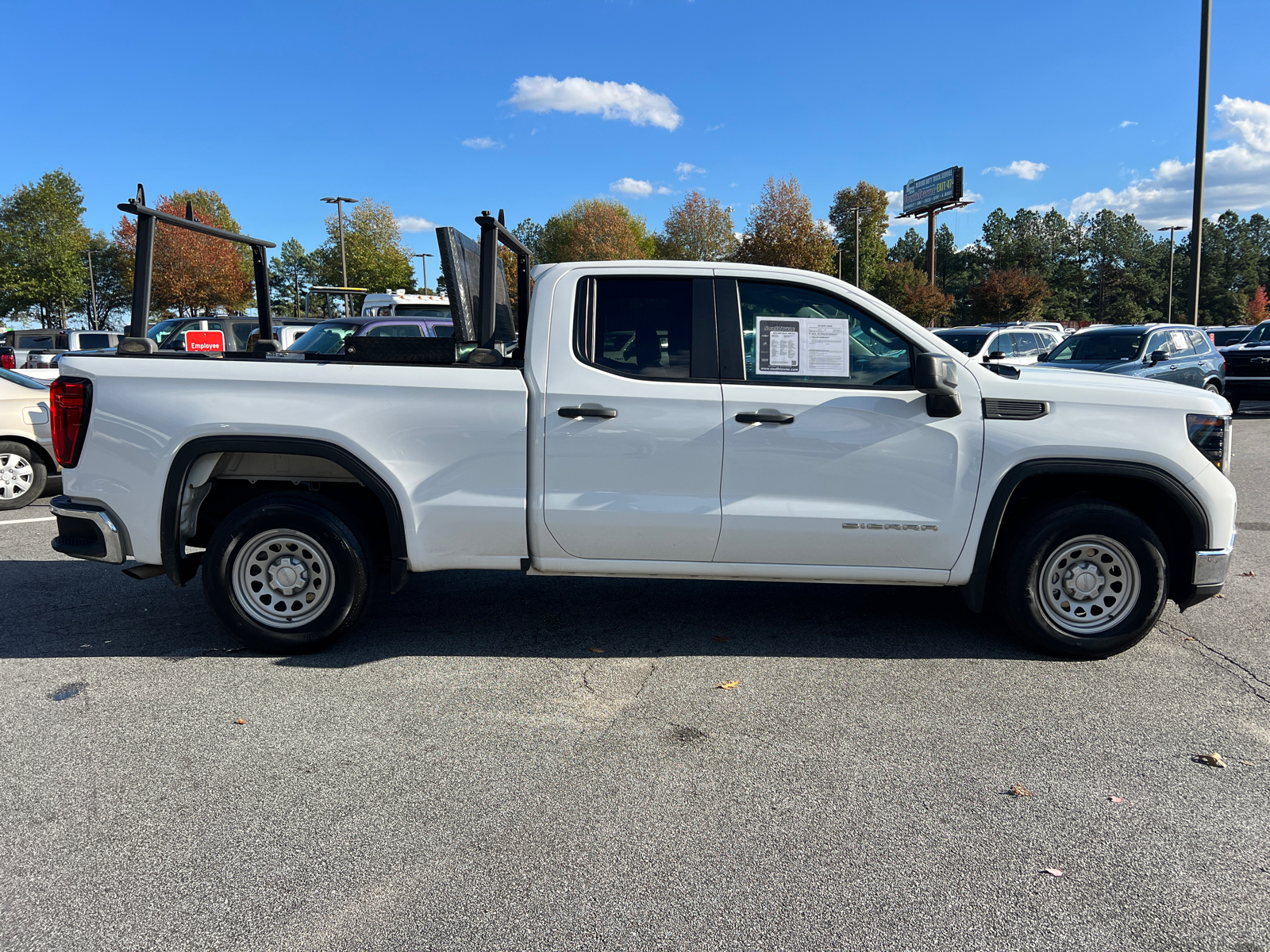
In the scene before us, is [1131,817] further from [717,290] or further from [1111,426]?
[717,290]

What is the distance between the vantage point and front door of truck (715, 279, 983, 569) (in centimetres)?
435

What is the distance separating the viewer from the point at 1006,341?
17.2m

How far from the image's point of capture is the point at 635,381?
14.4ft

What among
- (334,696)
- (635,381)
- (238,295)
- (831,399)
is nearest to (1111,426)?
(831,399)

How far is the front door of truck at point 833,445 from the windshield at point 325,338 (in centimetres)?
1005

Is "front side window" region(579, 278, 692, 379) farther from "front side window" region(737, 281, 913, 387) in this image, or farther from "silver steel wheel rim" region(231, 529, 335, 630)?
"silver steel wheel rim" region(231, 529, 335, 630)

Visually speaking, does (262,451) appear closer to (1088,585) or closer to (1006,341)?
(1088,585)

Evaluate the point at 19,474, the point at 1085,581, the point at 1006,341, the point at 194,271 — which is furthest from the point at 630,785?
the point at 194,271

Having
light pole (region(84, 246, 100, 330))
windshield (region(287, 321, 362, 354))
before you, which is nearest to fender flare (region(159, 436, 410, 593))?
windshield (region(287, 321, 362, 354))

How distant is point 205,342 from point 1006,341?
15527 millimetres

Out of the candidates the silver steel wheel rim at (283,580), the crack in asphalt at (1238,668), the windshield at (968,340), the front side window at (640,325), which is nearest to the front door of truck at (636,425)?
the front side window at (640,325)

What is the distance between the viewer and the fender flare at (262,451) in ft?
14.4

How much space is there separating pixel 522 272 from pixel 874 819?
392 cm

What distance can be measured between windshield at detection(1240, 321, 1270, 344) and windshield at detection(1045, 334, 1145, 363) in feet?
23.5
